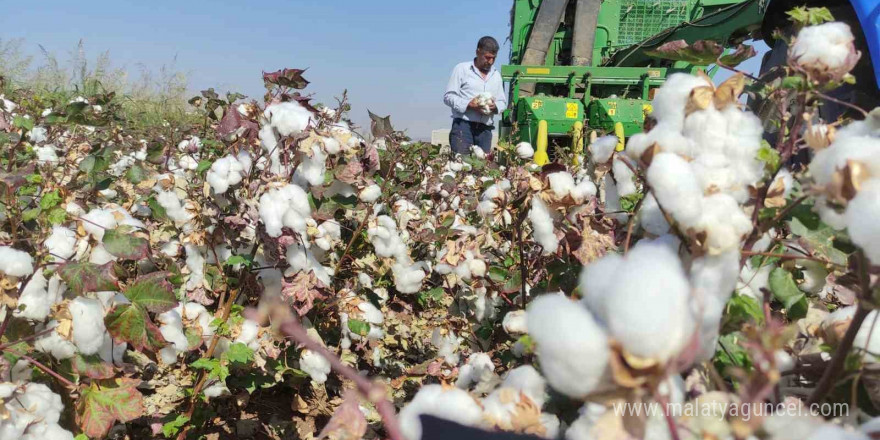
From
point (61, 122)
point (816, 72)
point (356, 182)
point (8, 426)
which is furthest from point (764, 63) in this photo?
point (8, 426)

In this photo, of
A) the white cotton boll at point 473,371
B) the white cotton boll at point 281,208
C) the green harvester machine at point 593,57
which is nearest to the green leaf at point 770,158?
the white cotton boll at point 473,371

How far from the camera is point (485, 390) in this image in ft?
3.05

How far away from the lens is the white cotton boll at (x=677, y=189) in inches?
26.5

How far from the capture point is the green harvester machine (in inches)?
289

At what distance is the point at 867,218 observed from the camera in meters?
0.57

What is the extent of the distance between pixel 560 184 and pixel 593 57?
9008mm

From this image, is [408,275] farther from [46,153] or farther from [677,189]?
[46,153]

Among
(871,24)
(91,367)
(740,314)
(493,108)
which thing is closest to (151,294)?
(91,367)

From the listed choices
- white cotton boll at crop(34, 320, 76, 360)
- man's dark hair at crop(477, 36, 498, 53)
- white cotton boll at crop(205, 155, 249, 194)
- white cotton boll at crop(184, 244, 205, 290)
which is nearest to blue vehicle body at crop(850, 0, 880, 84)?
white cotton boll at crop(205, 155, 249, 194)

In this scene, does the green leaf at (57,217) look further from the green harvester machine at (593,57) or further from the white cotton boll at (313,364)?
the green harvester machine at (593,57)

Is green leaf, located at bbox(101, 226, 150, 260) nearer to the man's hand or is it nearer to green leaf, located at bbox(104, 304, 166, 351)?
green leaf, located at bbox(104, 304, 166, 351)

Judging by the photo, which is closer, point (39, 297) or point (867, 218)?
point (867, 218)

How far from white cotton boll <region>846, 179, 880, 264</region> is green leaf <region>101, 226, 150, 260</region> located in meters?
1.08

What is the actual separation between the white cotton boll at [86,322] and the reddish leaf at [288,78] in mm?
729
